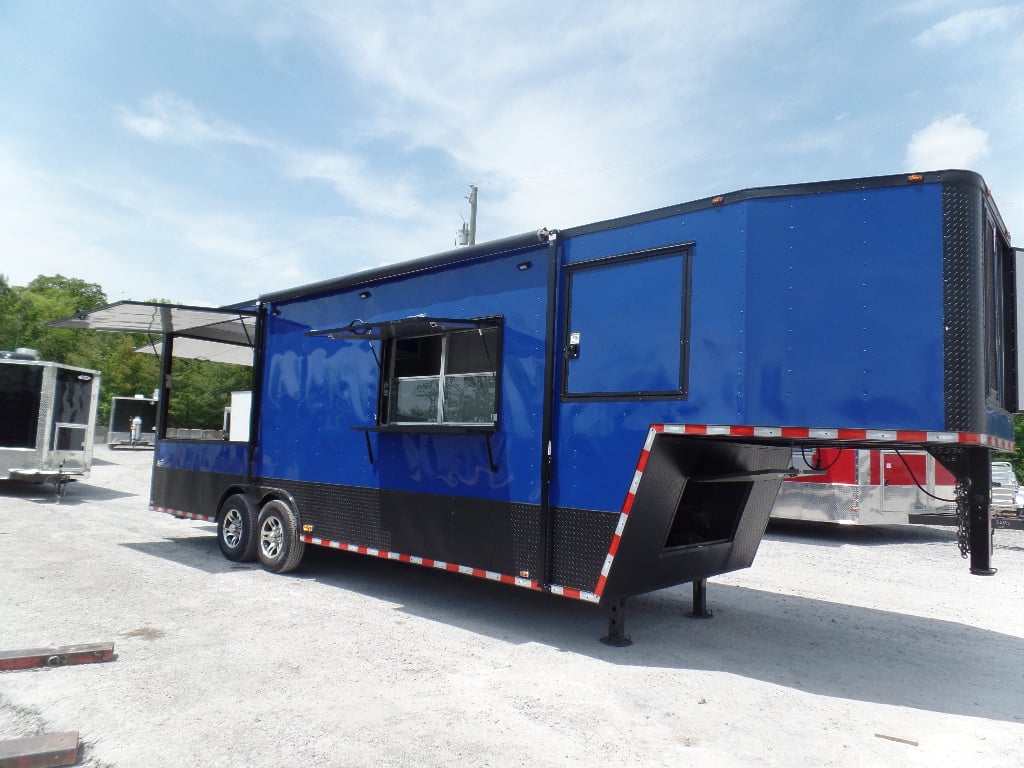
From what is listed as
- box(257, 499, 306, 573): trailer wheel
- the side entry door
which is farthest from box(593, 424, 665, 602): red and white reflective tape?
box(257, 499, 306, 573): trailer wheel

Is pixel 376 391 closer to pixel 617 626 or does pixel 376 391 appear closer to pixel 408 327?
pixel 408 327

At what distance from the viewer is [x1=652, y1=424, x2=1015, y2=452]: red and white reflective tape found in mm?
4281

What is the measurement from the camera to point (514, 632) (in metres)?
6.00

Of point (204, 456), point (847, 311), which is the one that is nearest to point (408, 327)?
point (847, 311)

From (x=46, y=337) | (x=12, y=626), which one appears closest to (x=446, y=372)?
(x=12, y=626)

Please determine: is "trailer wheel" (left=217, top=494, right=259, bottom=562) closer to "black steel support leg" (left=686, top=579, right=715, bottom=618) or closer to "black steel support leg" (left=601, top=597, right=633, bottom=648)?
"black steel support leg" (left=601, top=597, right=633, bottom=648)

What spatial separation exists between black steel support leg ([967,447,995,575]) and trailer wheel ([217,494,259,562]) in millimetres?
7115

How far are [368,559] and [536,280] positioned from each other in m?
5.01

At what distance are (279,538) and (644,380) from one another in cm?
497

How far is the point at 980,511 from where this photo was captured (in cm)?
476

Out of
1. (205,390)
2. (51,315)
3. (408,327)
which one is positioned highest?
(51,315)

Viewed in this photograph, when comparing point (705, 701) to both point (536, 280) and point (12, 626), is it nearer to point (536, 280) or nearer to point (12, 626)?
point (536, 280)

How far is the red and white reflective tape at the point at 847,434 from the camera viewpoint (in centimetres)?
428

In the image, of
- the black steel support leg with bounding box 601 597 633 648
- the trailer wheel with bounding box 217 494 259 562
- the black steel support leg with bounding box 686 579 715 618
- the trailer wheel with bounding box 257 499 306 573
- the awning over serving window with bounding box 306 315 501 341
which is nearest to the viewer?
the black steel support leg with bounding box 601 597 633 648
